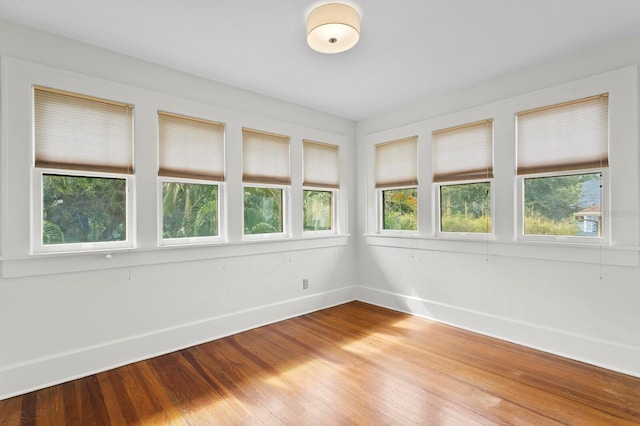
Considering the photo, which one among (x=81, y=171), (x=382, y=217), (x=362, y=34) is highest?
(x=362, y=34)

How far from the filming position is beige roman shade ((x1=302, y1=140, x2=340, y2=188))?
4375mm

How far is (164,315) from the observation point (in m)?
3.08

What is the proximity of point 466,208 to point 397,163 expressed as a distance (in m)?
1.12

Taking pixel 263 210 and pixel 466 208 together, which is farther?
pixel 263 210

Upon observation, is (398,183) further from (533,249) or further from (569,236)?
(569,236)

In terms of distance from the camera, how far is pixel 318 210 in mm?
4617

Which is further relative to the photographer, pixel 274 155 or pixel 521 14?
pixel 274 155

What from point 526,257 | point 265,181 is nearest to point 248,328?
point 265,181

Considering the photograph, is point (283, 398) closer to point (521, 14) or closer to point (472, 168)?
point (472, 168)

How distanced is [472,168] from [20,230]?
14.1 ft

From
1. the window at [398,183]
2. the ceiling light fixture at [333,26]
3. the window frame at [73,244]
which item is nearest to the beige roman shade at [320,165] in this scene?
the window at [398,183]

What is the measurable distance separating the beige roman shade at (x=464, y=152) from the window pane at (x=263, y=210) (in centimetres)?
205

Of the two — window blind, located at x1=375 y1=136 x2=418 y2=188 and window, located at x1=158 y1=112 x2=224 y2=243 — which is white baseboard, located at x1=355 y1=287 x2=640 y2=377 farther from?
window, located at x1=158 y1=112 x2=224 y2=243

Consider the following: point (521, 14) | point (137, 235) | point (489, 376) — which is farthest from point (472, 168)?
point (137, 235)
